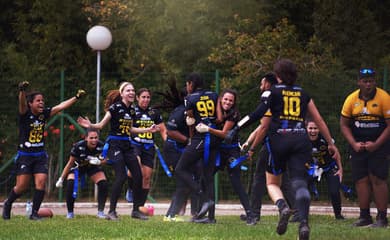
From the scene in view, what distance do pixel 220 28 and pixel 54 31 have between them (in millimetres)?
4265

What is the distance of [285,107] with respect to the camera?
10531 millimetres

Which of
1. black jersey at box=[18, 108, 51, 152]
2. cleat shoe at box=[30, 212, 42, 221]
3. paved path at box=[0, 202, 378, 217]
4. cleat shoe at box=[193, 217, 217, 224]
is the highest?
black jersey at box=[18, 108, 51, 152]

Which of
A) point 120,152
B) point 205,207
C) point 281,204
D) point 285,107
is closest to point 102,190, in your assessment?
point 120,152

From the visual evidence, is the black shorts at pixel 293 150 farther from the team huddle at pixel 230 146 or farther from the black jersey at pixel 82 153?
the black jersey at pixel 82 153

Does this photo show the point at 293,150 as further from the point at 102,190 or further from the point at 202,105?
the point at 102,190

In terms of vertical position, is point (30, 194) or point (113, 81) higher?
point (113, 81)

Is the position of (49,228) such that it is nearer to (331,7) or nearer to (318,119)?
(318,119)

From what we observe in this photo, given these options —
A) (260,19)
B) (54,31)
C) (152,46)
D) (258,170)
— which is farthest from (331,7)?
(258,170)

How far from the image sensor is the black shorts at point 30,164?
1465cm

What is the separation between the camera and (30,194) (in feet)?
69.6

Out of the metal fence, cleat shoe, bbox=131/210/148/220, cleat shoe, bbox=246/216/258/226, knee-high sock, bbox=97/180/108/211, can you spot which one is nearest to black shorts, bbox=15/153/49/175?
knee-high sock, bbox=97/180/108/211

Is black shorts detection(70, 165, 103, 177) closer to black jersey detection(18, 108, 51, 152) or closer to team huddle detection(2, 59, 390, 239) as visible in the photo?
team huddle detection(2, 59, 390, 239)

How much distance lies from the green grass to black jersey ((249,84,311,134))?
1324 millimetres

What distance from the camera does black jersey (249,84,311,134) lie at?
1046cm
